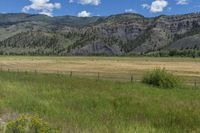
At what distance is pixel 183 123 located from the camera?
44.9 feet

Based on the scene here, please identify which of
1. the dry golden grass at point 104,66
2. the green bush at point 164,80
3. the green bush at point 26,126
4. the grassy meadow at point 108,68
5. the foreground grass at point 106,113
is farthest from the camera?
the dry golden grass at point 104,66

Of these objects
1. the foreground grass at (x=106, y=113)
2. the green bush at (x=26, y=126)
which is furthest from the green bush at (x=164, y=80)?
the green bush at (x=26, y=126)

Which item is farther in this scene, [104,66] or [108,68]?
[104,66]

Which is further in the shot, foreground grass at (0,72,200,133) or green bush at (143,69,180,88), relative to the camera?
green bush at (143,69,180,88)

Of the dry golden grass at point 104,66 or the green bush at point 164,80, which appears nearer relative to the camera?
the green bush at point 164,80

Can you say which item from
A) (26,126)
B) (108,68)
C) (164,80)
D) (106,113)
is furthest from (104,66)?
(26,126)

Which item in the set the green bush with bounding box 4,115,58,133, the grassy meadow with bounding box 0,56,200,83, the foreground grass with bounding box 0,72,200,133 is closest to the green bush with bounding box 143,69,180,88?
the foreground grass with bounding box 0,72,200,133

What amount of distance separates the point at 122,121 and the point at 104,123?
90 centimetres

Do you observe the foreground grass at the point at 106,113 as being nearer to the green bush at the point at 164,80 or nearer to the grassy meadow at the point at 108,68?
the green bush at the point at 164,80

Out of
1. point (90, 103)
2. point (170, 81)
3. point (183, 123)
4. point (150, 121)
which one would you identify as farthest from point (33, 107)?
point (170, 81)

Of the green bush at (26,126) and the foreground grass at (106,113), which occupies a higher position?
the green bush at (26,126)

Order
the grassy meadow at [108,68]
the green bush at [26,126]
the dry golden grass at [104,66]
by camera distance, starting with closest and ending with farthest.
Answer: the green bush at [26,126]
the grassy meadow at [108,68]
the dry golden grass at [104,66]

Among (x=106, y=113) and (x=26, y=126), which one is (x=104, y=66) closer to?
(x=106, y=113)

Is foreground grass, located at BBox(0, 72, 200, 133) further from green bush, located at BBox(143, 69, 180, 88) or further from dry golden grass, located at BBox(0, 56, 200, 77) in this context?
dry golden grass, located at BBox(0, 56, 200, 77)
